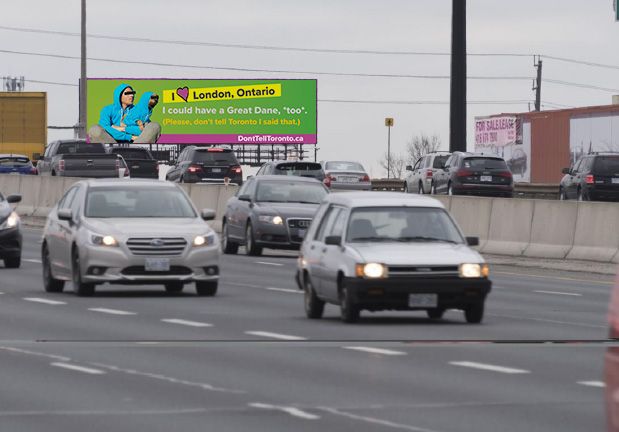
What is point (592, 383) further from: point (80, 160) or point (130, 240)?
point (80, 160)

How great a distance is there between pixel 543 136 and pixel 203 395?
62178 millimetres

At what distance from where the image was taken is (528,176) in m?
77.0

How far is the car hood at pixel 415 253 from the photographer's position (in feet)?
58.1

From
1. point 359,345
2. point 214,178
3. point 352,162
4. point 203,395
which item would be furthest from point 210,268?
point 352,162

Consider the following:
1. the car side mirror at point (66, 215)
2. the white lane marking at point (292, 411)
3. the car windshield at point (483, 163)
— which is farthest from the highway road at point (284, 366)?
the car windshield at point (483, 163)

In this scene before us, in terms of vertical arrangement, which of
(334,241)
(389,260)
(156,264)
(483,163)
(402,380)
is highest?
(483,163)

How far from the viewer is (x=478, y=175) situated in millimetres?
51219

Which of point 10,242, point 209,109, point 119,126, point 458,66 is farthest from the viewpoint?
point 209,109

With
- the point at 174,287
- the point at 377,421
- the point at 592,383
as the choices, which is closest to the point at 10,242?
the point at 174,287

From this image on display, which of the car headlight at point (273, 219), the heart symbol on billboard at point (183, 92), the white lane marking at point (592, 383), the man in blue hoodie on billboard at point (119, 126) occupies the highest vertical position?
the heart symbol on billboard at point (183, 92)

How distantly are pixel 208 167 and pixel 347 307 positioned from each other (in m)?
41.3

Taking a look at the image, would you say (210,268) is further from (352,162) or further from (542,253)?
(352,162)

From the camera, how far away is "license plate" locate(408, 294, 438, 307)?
1772cm

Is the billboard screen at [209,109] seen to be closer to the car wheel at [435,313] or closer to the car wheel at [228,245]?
the car wheel at [228,245]
